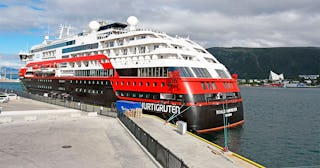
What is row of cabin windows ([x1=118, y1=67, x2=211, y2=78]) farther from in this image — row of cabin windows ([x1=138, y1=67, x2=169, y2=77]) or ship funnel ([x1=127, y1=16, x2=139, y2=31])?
ship funnel ([x1=127, y1=16, x2=139, y2=31])

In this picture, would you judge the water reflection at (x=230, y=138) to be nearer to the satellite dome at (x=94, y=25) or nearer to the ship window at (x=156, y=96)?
the ship window at (x=156, y=96)

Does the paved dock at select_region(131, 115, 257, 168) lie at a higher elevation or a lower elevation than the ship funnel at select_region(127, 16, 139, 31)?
lower

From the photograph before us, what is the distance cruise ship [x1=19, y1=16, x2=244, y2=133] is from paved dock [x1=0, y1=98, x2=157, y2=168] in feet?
21.4

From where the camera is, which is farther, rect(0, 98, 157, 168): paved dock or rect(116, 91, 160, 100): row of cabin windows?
rect(116, 91, 160, 100): row of cabin windows

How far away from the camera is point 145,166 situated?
14.5 m

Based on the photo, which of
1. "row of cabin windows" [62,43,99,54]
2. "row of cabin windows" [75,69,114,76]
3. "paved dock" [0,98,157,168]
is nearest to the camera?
"paved dock" [0,98,157,168]

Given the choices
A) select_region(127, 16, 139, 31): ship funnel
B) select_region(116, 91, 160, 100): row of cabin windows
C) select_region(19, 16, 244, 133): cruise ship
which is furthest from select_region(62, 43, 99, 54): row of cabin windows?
select_region(116, 91, 160, 100): row of cabin windows

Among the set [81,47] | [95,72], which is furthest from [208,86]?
[81,47]

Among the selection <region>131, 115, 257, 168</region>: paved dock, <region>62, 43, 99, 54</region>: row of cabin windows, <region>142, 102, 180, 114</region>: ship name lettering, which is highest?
<region>62, 43, 99, 54</region>: row of cabin windows

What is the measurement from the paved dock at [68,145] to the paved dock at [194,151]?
75.3 inches

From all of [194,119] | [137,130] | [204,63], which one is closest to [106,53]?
[204,63]

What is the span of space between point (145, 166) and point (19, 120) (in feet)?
69.3

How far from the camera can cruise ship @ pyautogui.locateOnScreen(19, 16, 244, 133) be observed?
94.7 ft

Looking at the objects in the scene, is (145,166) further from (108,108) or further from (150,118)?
(108,108)
